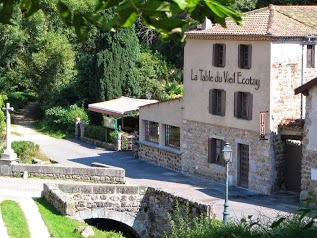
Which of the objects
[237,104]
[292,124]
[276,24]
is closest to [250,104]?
[237,104]

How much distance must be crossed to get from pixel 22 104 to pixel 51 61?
5.77 m

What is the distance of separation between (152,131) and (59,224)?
1455cm

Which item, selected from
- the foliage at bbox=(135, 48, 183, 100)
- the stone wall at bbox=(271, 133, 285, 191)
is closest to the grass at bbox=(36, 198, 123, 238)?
the stone wall at bbox=(271, 133, 285, 191)

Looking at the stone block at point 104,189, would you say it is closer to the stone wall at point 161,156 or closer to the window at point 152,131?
the stone wall at point 161,156

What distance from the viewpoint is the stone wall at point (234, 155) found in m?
27.6

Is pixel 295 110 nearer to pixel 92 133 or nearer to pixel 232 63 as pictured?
pixel 232 63

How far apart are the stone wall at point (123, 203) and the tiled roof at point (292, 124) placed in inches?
247

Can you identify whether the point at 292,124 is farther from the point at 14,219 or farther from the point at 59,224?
the point at 14,219

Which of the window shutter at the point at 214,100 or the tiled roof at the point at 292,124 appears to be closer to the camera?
the tiled roof at the point at 292,124

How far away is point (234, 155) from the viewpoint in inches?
1142

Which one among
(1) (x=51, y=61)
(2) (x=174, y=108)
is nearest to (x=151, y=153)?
(2) (x=174, y=108)

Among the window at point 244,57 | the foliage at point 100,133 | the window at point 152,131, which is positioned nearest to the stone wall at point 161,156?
the window at point 152,131

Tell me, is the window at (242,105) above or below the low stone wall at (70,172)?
above

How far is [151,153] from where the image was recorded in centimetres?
3434
